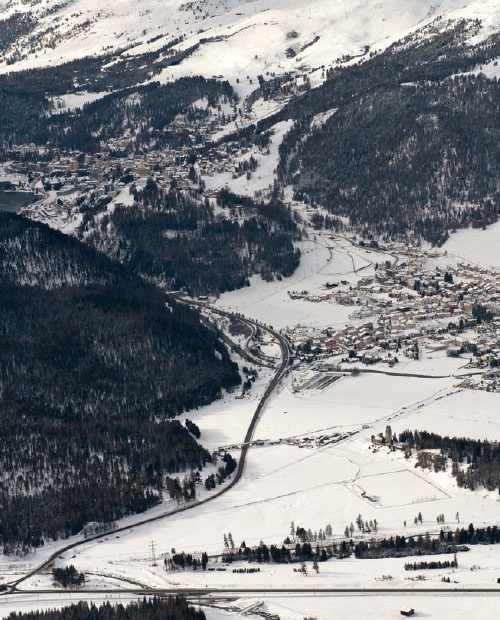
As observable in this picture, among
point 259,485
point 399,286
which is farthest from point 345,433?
point 399,286

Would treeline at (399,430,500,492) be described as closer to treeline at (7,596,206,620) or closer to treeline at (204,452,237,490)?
treeline at (204,452,237,490)

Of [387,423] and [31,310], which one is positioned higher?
[31,310]

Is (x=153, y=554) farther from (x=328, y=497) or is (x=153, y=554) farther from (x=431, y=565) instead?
(x=431, y=565)

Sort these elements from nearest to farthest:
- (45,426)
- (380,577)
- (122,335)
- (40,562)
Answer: (380,577), (40,562), (45,426), (122,335)

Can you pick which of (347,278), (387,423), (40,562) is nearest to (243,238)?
(347,278)

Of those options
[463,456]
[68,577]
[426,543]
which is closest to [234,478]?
[463,456]

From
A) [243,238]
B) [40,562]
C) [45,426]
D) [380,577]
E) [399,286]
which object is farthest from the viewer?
[243,238]

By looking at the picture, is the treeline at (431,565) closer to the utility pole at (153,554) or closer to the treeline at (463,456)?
the treeline at (463,456)

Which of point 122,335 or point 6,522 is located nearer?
point 6,522

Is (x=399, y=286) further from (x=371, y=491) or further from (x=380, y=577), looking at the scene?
(x=380, y=577)
